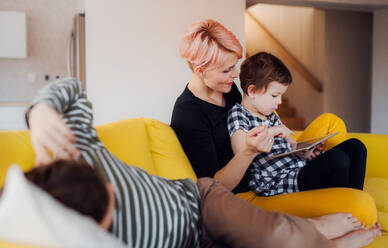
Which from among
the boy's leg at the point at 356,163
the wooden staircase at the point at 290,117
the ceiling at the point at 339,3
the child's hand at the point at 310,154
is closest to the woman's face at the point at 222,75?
the child's hand at the point at 310,154

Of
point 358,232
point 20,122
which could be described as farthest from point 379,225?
point 20,122

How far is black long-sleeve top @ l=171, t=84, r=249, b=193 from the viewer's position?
1.79 meters

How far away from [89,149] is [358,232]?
3.38 ft

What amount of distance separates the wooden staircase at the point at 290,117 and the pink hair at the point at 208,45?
4.93 m

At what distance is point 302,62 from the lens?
22.6 ft

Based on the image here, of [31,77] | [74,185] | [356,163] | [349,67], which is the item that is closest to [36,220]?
[74,185]

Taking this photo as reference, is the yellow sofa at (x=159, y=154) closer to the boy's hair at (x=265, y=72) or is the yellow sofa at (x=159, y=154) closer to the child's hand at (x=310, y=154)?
the child's hand at (x=310, y=154)

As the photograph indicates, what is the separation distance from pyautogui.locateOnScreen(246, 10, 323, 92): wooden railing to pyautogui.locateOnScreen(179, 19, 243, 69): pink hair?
4790 millimetres

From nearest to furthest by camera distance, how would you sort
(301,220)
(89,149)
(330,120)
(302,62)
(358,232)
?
(89,149) < (301,220) < (358,232) < (330,120) < (302,62)

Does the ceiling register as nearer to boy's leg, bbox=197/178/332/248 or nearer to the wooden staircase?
the wooden staircase

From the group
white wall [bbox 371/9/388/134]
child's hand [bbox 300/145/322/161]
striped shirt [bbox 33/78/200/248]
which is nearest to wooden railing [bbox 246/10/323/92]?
white wall [bbox 371/9/388/134]

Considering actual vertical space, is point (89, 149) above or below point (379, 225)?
above

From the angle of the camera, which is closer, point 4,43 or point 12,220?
point 12,220

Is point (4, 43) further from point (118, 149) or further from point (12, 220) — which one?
point (12, 220)
